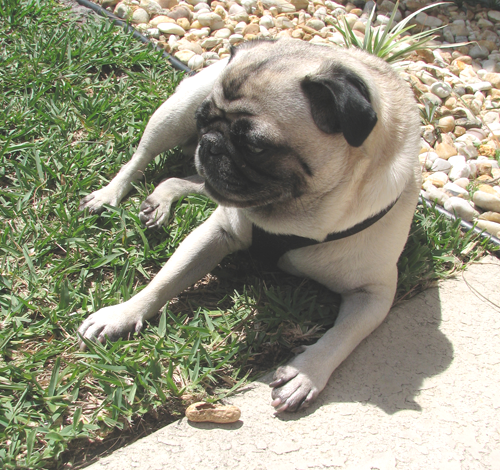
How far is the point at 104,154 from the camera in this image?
3320 mm

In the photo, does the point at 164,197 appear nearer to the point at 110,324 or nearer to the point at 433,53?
the point at 110,324

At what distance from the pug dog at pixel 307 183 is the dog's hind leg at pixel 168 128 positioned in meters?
0.78

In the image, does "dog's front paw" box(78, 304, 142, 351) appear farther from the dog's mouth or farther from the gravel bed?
the gravel bed

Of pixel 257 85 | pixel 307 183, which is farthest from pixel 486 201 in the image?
pixel 257 85

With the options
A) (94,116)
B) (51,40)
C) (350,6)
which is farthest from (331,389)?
(350,6)

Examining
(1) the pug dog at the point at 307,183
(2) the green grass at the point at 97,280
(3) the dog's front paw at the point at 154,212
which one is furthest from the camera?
(3) the dog's front paw at the point at 154,212

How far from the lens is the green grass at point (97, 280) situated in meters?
2.03

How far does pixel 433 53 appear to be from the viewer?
455cm

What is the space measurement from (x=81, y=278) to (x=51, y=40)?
246 centimetres

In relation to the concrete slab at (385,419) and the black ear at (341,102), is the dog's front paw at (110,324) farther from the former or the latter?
the black ear at (341,102)

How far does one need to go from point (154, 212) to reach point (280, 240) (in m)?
0.91

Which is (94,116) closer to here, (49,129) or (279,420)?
(49,129)

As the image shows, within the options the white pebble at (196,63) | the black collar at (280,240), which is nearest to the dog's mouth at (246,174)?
the black collar at (280,240)

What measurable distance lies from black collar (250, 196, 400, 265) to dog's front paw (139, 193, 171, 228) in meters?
0.62
